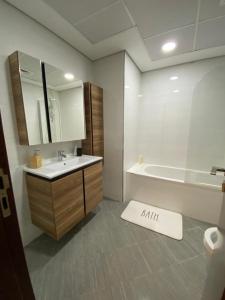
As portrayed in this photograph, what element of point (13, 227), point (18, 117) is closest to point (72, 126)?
point (18, 117)

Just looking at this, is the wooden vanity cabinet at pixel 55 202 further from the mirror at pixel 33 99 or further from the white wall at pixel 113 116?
the white wall at pixel 113 116

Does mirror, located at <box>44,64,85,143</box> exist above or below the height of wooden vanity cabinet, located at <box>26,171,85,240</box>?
above

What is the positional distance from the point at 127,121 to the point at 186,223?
1719 mm

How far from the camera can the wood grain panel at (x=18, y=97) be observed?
122cm

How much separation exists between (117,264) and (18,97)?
73.8 inches

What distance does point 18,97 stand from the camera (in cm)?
128

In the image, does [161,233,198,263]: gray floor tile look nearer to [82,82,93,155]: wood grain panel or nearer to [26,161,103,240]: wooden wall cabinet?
[26,161,103,240]: wooden wall cabinet

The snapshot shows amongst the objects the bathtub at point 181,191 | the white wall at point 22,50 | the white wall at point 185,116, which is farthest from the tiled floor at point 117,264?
the white wall at point 185,116

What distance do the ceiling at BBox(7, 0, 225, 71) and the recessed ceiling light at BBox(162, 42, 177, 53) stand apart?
0.05 meters

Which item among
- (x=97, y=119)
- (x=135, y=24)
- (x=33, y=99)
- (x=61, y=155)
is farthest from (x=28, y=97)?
(x=135, y=24)

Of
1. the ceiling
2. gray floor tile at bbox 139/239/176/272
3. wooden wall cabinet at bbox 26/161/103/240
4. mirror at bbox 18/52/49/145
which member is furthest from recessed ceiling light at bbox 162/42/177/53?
gray floor tile at bbox 139/239/176/272

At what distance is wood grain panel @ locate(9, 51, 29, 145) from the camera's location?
122cm

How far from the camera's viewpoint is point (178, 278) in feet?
3.88

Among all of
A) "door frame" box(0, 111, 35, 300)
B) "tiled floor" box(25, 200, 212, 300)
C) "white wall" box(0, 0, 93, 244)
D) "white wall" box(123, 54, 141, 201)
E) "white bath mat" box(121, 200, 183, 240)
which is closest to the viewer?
"door frame" box(0, 111, 35, 300)
